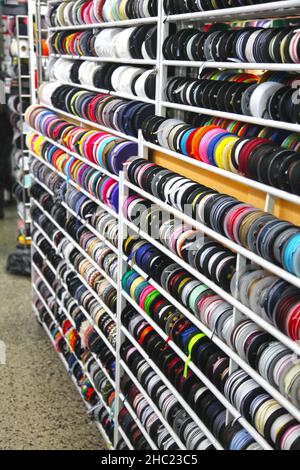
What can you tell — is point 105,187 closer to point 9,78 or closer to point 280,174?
point 280,174

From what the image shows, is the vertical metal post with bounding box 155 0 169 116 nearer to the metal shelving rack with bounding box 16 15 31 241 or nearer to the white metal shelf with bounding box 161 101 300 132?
the white metal shelf with bounding box 161 101 300 132

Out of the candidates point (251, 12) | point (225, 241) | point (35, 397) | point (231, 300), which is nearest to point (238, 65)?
point (251, 12)

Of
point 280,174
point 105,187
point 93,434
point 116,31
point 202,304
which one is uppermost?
point 116,31

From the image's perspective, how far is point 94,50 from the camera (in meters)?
2.87

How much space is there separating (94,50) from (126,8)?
51cm

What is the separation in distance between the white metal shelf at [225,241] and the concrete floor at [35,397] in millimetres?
1442

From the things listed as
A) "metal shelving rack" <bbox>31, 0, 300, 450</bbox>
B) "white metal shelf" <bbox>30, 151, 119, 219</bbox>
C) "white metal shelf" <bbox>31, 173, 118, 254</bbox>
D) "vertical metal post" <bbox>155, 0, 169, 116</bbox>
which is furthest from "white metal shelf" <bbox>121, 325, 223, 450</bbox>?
"vertical metal post" <bbox>155, 0, 169, 116</bbox>

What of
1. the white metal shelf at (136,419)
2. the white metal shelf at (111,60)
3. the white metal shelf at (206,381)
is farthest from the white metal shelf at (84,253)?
the white metal shelf at (111,60)

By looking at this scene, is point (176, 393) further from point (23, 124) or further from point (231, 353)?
point (23, 124)

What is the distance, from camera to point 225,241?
1717 millimetres

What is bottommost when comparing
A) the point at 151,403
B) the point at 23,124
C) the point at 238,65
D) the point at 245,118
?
the point at 151,403

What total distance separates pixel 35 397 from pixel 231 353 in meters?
1.92

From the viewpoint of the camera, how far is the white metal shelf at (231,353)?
1.46 meters

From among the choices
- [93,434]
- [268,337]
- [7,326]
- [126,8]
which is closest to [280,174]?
[268,337]
